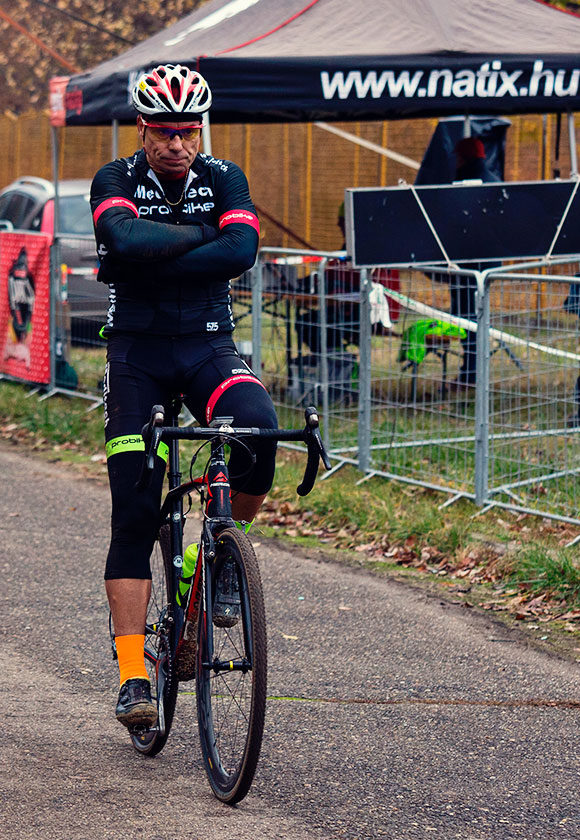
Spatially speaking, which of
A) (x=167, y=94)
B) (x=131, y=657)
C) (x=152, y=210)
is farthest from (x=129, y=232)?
(x=131, y=657)

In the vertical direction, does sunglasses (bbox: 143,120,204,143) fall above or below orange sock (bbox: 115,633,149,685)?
above

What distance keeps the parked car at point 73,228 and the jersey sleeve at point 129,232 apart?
671 cm

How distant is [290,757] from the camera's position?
14.9 feet

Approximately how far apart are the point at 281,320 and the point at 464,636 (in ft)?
14.3

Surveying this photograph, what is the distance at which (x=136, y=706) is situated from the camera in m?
4.14

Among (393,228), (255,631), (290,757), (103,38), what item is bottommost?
(290,757)

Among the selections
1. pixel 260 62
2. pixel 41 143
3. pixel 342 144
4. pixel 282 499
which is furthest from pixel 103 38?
pixel 282 499

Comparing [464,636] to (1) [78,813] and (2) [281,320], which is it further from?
(2) [281,320]

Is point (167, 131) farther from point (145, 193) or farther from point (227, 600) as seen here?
point (227, 600)

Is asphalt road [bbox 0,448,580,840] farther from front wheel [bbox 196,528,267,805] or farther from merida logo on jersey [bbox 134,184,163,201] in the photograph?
merida logo on jersey [bbox 134,184,163,201]

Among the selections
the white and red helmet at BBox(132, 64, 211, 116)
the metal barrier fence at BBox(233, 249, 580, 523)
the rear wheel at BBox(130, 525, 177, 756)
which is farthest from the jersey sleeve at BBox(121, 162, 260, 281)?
the metal barrier fence at BBox(233, 249, 580, 523)

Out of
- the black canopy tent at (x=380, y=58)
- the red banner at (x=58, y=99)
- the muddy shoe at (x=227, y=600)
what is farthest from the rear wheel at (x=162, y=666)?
the red banner at (x=58, y=99)

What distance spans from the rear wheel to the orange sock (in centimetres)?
10

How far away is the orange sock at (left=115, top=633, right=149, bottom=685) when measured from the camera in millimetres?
4234
